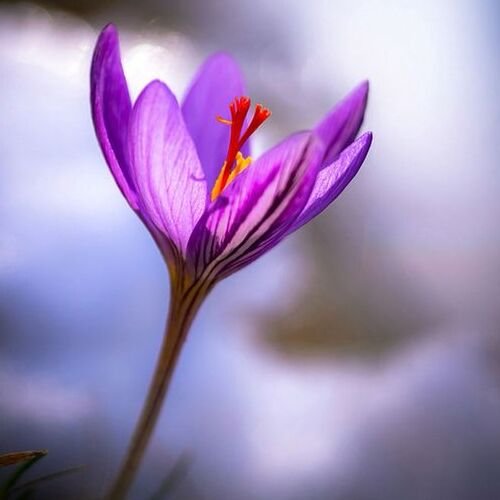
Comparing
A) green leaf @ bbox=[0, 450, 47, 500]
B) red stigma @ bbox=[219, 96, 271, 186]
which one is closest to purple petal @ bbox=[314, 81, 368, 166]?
red stigma @ bbox=[219, 96, 271, 186]

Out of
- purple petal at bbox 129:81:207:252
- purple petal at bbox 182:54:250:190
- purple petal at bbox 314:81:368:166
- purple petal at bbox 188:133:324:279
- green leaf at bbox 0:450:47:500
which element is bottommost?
green leaf at bbox 0:450:47:500

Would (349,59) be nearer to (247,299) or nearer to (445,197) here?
(445,197)

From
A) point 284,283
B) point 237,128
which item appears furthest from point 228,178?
point 284,283

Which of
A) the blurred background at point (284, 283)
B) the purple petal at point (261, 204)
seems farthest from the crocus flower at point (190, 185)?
the blurred background at point (284, 283)

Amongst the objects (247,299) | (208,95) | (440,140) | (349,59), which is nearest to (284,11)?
(349,59)

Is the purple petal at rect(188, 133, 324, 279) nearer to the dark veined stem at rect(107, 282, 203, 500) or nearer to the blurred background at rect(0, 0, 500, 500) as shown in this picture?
the dark veined stem at rect(107, 282, 203, 500)

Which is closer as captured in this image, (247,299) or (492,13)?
(247,299)

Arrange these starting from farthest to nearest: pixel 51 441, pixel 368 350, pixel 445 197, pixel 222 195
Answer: pixel 445 197 → pixel 368 350 → pixel 51 441 → pixel 222 195
